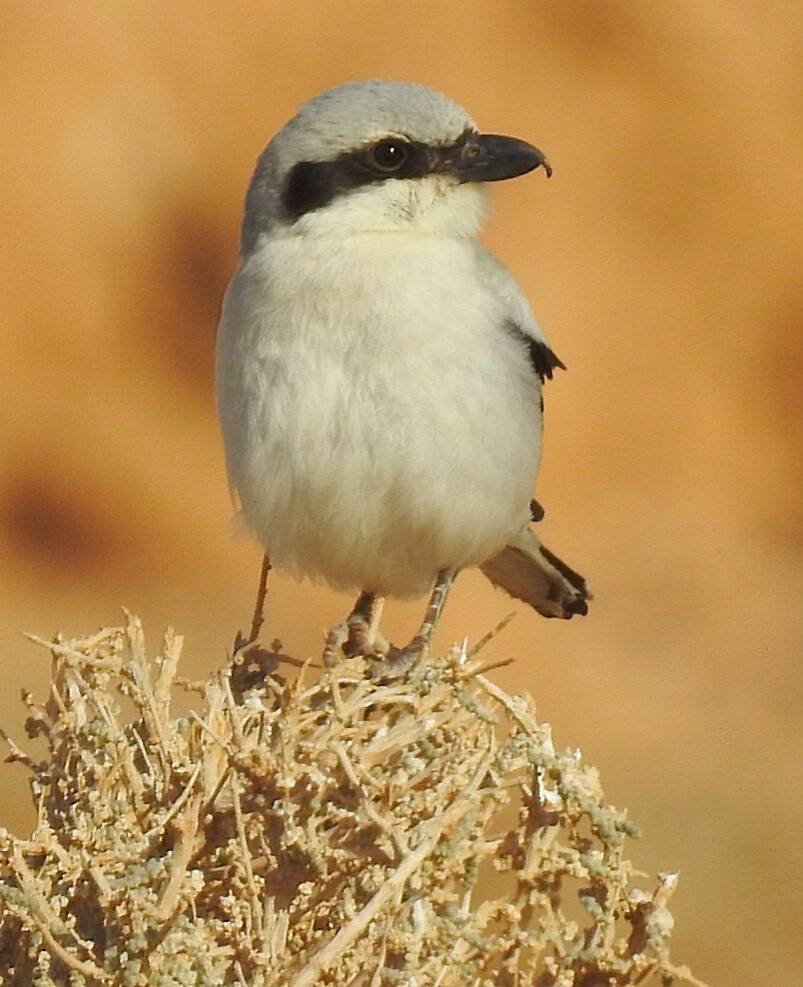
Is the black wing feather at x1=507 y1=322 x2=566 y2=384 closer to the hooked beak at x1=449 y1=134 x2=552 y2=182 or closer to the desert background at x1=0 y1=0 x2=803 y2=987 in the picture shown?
the hooked beak at x1=449 y1=134 x2=552 y2=182

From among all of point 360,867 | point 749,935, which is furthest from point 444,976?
point 749,935

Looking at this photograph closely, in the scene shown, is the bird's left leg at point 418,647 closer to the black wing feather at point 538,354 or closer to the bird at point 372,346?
the bird at point 372,346

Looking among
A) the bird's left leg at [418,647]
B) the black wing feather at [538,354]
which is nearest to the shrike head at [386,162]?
the black wing feather at [538,354]

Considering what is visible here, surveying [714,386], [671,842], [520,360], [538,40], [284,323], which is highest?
[538,40]

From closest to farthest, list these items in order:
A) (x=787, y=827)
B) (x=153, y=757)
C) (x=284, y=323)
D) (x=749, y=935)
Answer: (x=153, y=757) → (x=284, y=323) → (x=749, y=935) → (x=787, y=827)

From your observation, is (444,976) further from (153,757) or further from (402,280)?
(402,280)

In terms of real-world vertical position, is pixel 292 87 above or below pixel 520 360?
above
